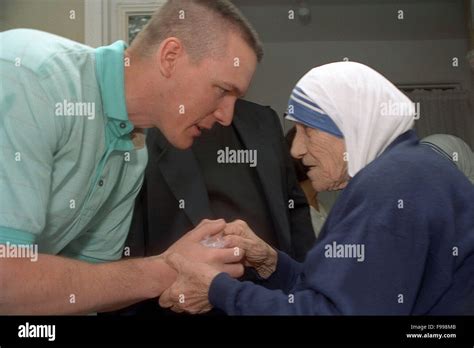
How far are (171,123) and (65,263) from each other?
12.4 inches

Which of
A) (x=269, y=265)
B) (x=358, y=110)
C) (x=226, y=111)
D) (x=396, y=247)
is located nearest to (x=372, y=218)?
(x=396, y=247)

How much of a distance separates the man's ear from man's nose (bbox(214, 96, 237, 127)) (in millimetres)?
112

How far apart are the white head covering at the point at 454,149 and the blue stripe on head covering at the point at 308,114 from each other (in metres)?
0.21

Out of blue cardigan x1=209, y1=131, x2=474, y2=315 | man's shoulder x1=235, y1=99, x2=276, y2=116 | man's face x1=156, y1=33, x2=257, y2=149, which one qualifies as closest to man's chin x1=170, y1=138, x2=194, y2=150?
man's face x1=156, y1=33, x2=257, y2=149

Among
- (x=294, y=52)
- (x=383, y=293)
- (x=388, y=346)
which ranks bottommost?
(x=388, y=346)

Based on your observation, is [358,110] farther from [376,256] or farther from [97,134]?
[97,134]

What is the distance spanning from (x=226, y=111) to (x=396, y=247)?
46 centimetres

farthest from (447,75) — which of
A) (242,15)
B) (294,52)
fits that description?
(242,15)

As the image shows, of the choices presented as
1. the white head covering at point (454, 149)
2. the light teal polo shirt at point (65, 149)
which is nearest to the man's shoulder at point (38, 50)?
the light teal polo shirt at point (65, 149)

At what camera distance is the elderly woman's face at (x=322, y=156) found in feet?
3.09

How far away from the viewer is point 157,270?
108 centimetres

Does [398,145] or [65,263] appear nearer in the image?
[398,145]

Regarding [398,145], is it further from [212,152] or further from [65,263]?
[65,263]

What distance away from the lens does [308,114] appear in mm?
947
